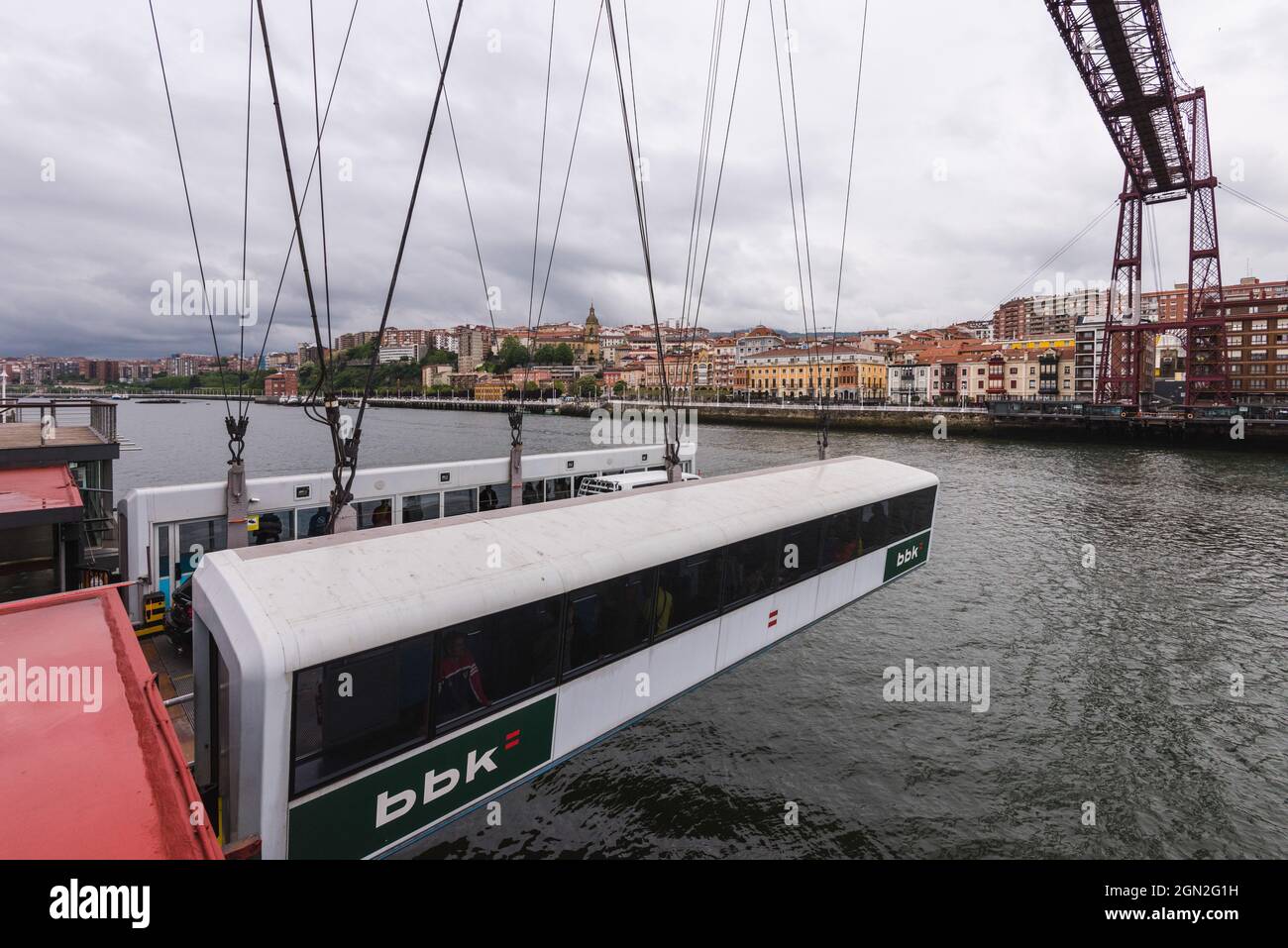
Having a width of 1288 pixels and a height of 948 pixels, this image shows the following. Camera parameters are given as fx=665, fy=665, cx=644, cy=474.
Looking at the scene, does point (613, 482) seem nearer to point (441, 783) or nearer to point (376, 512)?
point (376, 512)

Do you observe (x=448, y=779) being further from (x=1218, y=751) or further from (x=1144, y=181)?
(x=1144, y=181)

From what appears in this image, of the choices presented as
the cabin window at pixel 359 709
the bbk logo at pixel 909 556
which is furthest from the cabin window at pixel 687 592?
the bbk logo at pixel 909 556

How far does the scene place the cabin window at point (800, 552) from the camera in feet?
26.6

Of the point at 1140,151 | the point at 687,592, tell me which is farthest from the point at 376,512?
the point at 1140,151

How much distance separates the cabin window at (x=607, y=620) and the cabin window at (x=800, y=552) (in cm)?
233

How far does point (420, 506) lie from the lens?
11.9 metres

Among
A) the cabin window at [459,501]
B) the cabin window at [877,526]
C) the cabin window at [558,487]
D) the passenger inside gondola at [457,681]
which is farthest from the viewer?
the cabin window at [558,487]

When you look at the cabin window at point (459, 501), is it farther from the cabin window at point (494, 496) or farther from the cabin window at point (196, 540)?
the cabin window at point (196, 540)

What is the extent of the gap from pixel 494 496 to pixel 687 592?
24.4ft

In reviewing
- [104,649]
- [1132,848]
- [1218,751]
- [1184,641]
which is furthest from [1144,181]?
[104,649]

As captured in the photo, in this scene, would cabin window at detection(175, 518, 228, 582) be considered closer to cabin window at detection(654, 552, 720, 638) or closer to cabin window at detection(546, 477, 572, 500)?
cabin window at detection(546, 477, 572, 500)

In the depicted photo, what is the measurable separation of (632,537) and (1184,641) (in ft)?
47.7

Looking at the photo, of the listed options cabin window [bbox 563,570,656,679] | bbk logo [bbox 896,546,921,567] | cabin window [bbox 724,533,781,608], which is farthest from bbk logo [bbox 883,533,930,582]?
cabin window [bbox 563,570,656,679]

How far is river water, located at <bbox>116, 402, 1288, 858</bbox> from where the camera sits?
836 cm
